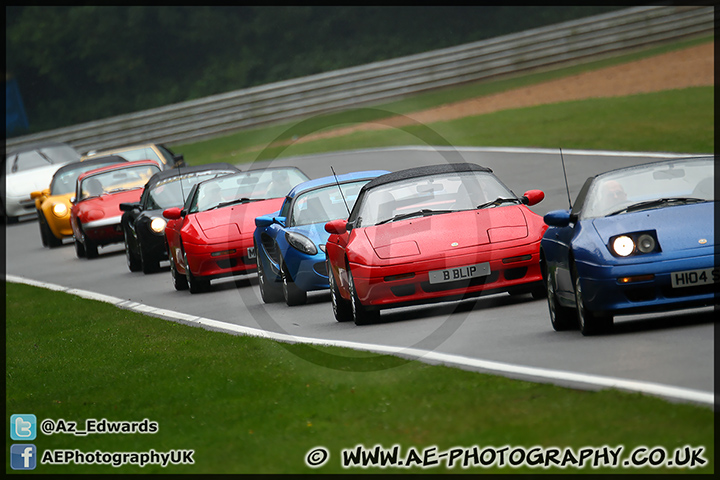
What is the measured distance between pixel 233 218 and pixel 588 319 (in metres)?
7.43

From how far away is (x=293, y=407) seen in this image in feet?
24.2

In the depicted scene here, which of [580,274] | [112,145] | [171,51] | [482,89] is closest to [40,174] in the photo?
[112,145]

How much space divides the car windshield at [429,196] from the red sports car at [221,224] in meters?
3.83

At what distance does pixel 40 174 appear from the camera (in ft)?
108

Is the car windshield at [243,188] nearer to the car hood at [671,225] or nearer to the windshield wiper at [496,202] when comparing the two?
the windshield wiper at [496,202]

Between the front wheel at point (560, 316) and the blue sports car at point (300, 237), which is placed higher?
the blue sports car at point (300, 237)

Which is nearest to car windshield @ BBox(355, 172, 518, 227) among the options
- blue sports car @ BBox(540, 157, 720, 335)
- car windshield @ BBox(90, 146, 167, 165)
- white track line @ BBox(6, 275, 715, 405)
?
white track line @ BBox(6, 275, 715, 405)

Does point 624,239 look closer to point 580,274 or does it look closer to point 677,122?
Result: point 580,274

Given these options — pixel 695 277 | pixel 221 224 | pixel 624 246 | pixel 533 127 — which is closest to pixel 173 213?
pixel 221 224

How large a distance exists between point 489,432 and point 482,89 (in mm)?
37283

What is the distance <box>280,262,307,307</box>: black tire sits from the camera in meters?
13.1

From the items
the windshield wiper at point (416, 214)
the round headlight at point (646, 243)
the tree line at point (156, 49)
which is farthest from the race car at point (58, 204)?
the tree line at point (156, 49)

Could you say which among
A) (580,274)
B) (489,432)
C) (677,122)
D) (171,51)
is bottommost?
(489,432)

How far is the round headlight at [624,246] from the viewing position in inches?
338
